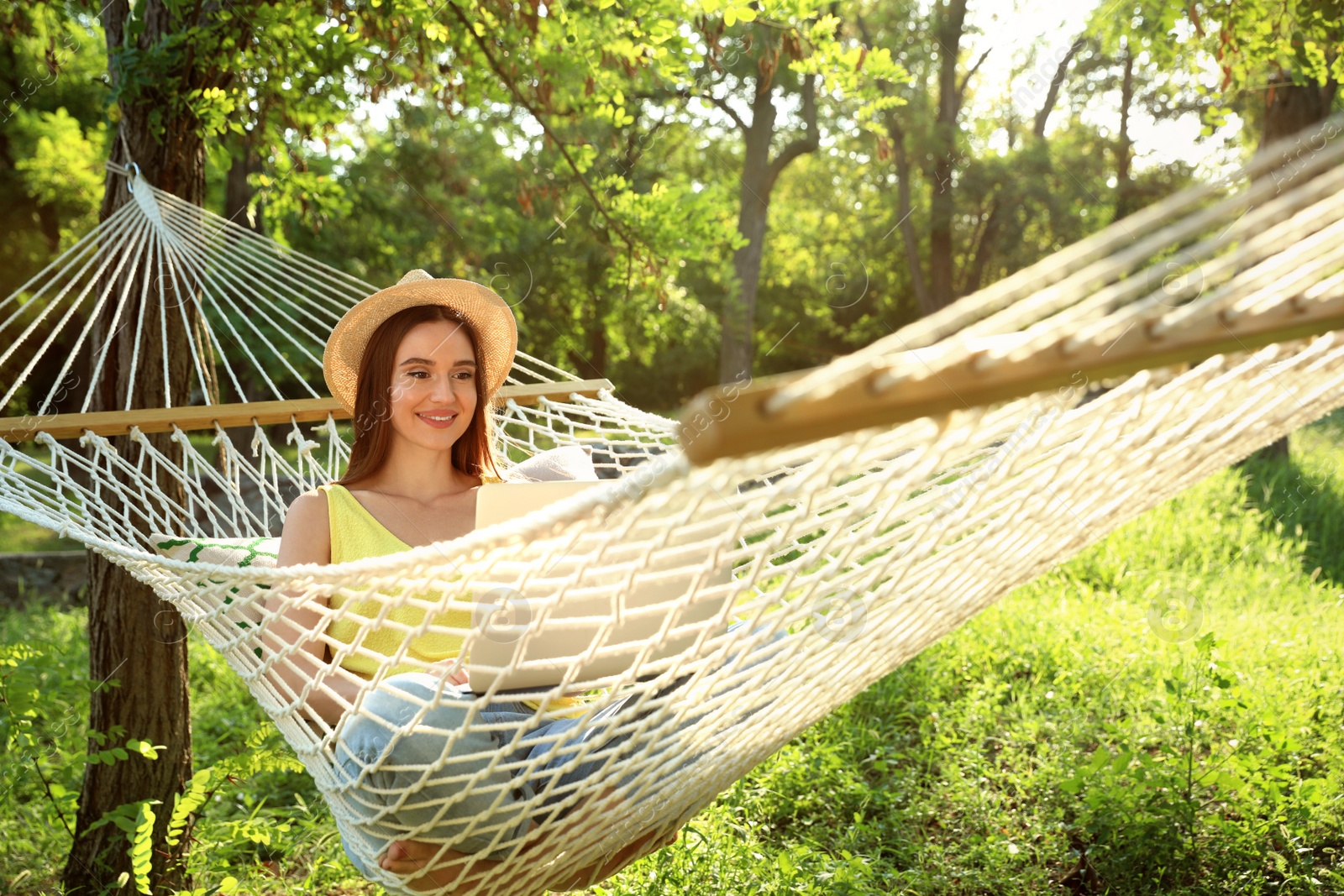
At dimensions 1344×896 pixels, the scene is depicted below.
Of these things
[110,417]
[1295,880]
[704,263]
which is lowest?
[1295,880]

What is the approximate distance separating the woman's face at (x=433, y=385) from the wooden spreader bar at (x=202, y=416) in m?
0.44

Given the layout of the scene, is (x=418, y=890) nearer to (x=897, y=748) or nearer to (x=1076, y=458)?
(x=1076, y=458)

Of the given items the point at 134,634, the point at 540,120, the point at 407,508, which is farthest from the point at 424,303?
the point at 134,634

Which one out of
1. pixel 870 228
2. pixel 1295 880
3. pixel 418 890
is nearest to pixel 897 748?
pixel 1295 880

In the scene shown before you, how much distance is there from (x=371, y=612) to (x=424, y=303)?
0.59 meters

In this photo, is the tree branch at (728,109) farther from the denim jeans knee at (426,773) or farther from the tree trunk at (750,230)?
the denim jeans knee at (426,773)

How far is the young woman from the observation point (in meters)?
1.22

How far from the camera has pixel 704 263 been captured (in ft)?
33.0

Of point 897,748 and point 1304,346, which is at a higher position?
point 1304,346

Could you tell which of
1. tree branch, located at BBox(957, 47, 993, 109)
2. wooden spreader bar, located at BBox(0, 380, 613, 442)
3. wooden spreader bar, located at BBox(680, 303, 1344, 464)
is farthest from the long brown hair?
tree branch, located at BBox(957, 47, 993, 109)

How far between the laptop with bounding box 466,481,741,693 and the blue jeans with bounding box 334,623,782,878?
0.18 ft

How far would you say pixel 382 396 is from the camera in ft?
5.94

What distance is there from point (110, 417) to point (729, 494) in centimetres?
155

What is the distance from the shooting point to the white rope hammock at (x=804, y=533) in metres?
0.60
